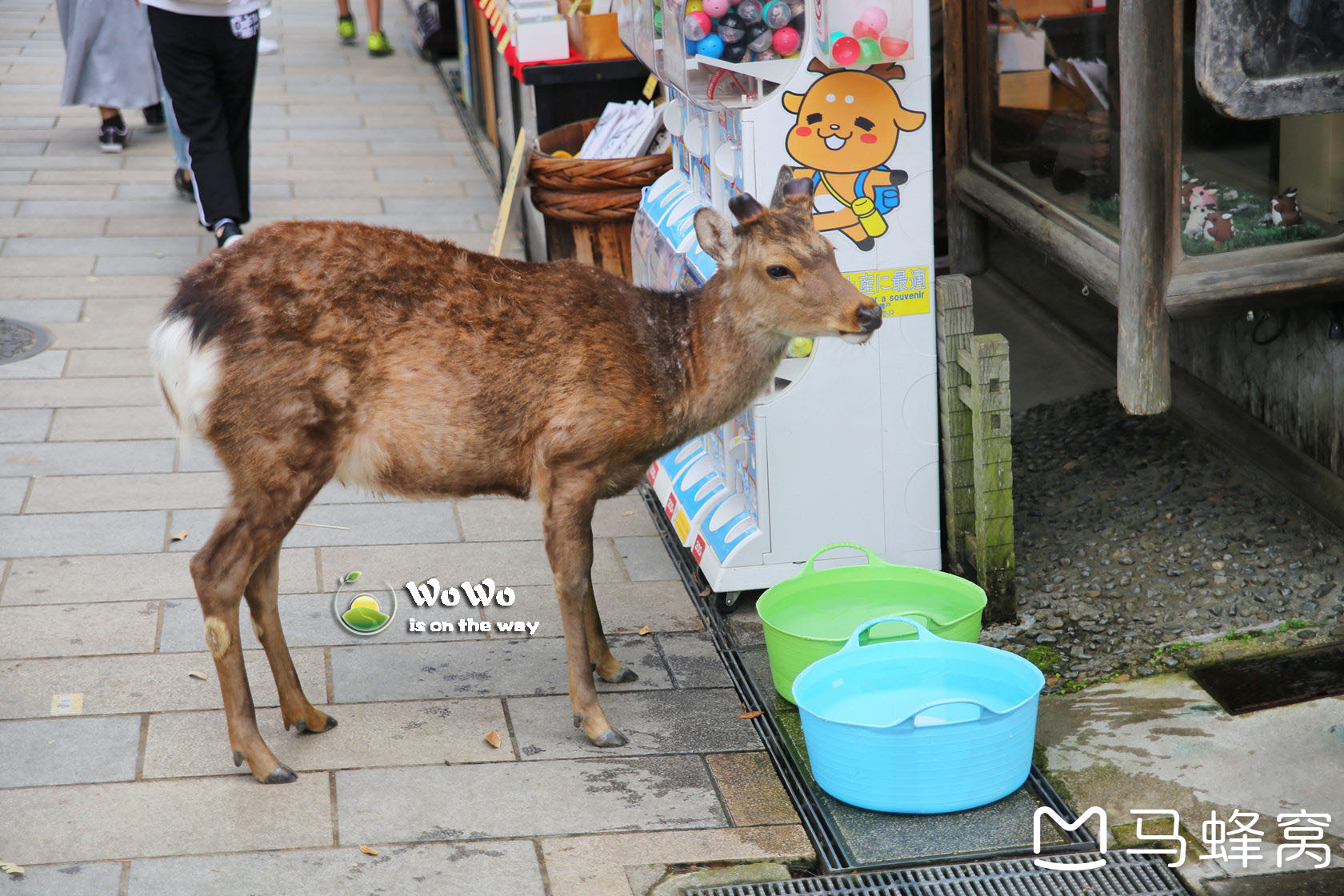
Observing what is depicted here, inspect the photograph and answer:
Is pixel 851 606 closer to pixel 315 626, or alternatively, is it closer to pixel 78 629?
pixel 315 626

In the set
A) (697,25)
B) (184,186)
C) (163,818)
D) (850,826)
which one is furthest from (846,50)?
(184,186)

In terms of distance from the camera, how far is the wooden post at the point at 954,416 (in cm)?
474

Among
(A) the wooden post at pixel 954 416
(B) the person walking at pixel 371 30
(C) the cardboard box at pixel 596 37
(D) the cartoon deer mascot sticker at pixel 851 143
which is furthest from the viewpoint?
(B) the person walking at pixel 371 30

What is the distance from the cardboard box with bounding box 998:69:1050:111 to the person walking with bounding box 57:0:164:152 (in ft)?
21.2

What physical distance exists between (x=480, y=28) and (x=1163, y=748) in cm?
846

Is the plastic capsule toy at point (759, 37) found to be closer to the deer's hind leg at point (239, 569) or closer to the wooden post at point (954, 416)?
the wooden post at point (954, 416)

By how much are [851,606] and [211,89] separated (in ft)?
16.6

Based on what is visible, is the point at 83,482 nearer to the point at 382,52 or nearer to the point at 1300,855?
the point at 1300,855

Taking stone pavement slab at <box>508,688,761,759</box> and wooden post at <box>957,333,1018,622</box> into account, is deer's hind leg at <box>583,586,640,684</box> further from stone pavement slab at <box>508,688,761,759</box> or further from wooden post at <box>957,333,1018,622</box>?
wooden post at <box>957,333,1018,622</box>

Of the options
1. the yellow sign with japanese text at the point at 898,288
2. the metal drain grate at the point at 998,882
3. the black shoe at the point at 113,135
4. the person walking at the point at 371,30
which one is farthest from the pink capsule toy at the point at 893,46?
the person walking at the point at 371,30

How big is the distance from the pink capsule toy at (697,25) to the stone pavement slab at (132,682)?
2473 millimetres

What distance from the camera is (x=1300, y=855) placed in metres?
3.57

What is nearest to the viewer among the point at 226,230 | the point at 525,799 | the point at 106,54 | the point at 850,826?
the point at 850,826

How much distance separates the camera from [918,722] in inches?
156
